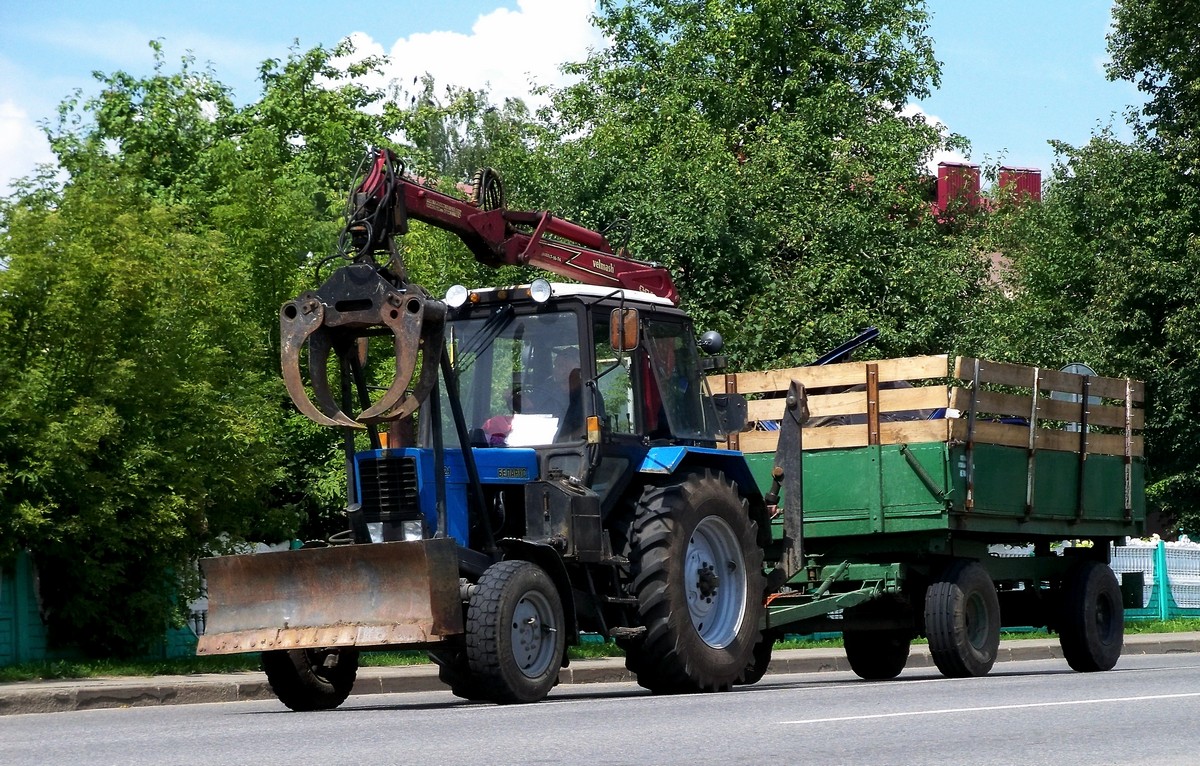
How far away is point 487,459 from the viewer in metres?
12.0

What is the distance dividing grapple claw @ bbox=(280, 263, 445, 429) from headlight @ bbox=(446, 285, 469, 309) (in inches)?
57.6

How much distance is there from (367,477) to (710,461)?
116 inches

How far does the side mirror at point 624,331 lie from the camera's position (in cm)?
1176

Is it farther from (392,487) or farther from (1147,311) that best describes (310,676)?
(1147,311)

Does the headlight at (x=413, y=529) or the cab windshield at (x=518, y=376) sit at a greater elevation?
the cab windshield at (x=518, y=376)

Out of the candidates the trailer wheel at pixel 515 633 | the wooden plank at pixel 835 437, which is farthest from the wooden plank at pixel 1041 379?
the trailer wheel at pixel 515 633

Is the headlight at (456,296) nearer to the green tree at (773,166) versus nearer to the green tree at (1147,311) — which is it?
the green tree at (773,166)

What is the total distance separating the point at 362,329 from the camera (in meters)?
11.3

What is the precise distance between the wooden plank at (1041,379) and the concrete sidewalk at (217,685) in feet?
17.5

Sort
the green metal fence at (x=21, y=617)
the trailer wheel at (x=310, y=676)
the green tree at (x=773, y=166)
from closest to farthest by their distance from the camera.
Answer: the trailer wheel at (x=310, y=676), the green metal fence at (x=21, y=617), the green tree at (x=773, y=166)

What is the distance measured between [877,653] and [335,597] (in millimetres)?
6669

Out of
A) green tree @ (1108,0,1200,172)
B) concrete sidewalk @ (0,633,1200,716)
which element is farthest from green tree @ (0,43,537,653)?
green tree @ (1108,0,1200,172)

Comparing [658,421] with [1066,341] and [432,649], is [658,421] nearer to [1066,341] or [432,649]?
[432,649]

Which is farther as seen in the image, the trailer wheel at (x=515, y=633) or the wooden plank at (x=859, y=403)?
the wooden plank at (x=859, y=403)
